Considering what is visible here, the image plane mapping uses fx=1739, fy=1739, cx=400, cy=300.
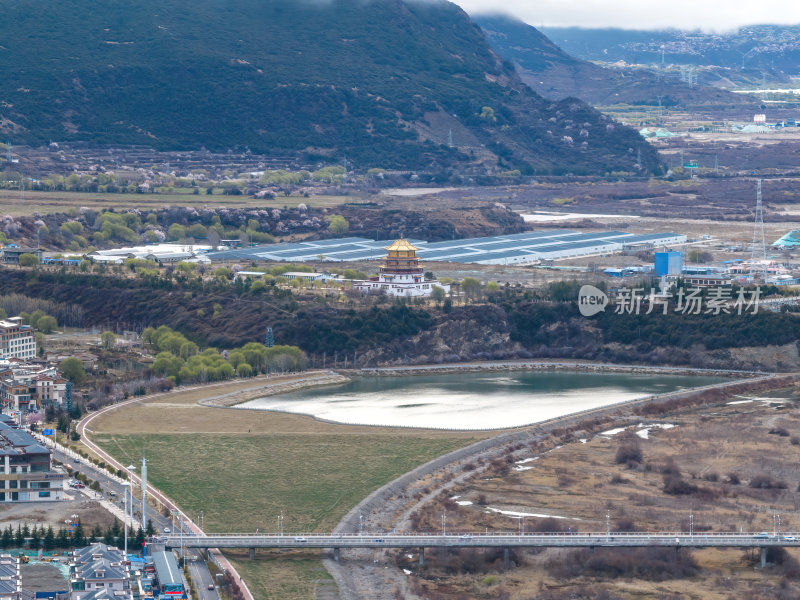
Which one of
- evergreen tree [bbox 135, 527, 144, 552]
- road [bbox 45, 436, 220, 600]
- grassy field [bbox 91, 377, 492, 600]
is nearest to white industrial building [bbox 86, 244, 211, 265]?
grassy field [bbox 91, 377, 492, 600]

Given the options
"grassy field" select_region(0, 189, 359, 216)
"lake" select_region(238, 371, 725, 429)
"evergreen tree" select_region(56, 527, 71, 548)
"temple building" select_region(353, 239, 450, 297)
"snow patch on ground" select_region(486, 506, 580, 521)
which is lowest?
"snow patch on ground" select_region(486, 506, 580, 521)

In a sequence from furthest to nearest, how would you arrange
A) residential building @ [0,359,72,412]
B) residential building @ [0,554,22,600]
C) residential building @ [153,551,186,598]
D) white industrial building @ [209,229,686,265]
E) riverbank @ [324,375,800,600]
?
white industrial building @ [209,229,686,265] → residential building @ [0,359,72,412] → riverbank @ [324,375,800,600] → residential building @ [153,551,186,598] → residential building @ [0,554,22,600]

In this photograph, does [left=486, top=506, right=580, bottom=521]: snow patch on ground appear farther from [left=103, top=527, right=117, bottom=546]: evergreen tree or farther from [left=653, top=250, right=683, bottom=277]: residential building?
[left=653, top=250, right=683, bottom=277]: residential building

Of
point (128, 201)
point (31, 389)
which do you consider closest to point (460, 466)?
point (31, 389)

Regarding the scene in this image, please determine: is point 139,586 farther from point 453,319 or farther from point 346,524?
point 453,319

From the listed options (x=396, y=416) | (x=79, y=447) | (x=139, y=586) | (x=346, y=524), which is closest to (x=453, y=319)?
(x=396, y=416)

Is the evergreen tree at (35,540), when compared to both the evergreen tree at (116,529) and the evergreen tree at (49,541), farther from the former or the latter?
the evergreen tree at (116,529)
